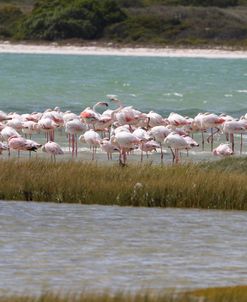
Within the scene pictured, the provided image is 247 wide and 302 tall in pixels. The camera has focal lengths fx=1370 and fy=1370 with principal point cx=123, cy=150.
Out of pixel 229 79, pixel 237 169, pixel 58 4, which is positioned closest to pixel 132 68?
pixel 229 79

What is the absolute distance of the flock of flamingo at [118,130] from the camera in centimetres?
2061

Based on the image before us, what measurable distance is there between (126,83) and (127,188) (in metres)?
40.3

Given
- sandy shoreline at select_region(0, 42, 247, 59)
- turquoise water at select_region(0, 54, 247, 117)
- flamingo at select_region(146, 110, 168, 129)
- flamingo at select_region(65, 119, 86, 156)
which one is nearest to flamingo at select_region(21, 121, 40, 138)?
flamingo at select_region(65, 119, 86, 156)

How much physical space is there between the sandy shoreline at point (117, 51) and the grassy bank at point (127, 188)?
68641 millimetres

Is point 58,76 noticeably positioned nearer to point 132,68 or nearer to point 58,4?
point 132,68

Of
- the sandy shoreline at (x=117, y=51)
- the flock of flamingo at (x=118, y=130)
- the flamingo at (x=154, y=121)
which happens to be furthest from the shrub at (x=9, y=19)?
the flamingo at (x=154, y=121)

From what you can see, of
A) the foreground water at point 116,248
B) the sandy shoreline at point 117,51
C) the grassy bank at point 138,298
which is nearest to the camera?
the grassy bank at point 138,298

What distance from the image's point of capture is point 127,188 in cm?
1586

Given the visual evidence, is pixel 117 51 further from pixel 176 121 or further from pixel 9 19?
pixel 176 121

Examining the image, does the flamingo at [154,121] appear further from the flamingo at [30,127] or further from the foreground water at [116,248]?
the foreground water at [116,248]

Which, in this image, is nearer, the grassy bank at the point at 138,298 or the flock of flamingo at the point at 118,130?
the grassy bank at the point at 138,298

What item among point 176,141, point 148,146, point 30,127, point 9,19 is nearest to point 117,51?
point 9,19

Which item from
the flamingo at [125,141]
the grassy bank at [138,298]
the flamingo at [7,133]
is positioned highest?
the grassy bank at [138,298]

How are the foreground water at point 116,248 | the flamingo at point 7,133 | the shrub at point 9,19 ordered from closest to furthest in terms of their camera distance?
the foreground water at point 116,248 < the flamingo at point 7,133 < the shrub at point 9,19
